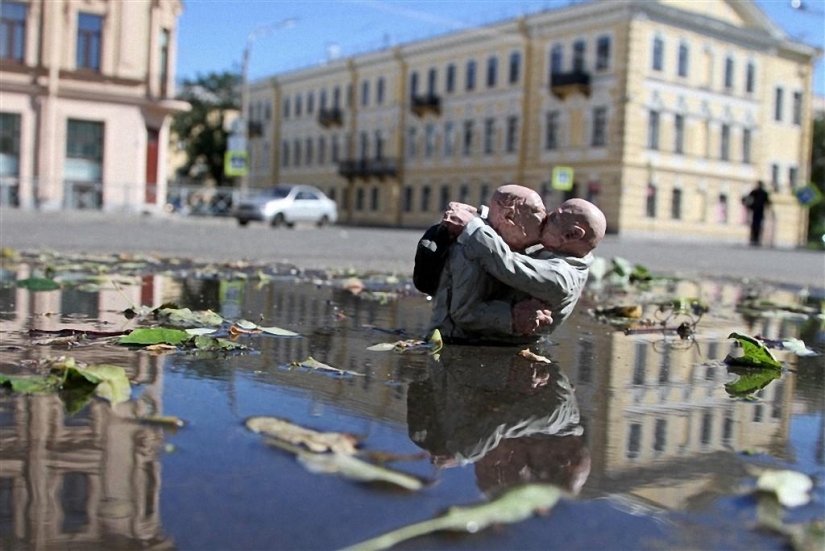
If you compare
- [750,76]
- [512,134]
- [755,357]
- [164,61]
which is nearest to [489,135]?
[512,134]

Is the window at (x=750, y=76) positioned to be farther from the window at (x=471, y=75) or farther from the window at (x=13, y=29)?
the window at (x=13, y=29)

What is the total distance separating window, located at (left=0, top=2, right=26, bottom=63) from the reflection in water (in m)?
26.7

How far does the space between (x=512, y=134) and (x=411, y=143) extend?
8.47 meters

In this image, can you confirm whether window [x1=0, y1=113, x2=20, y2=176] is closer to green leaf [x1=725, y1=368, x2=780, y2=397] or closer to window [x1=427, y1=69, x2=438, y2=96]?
window [x1=427, y1=69, x2=438, y2=96]

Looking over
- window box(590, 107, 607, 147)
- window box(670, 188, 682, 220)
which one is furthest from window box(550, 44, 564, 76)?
window box(670, 188, 682, 220)

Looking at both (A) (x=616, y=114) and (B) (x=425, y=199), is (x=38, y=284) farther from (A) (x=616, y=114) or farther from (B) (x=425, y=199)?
(B) (x=425, y=199)

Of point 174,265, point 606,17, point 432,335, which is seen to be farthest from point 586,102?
point 432,335

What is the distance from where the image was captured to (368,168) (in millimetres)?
56781

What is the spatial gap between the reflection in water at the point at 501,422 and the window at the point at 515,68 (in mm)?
44752

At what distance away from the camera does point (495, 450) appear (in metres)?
1.96

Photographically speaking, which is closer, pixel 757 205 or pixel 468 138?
pixel 757 205

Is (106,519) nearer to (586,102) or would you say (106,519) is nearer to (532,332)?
(532,332)

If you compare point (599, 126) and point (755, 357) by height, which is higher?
point (599, 126)

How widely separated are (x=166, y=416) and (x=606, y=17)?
1674 inches
